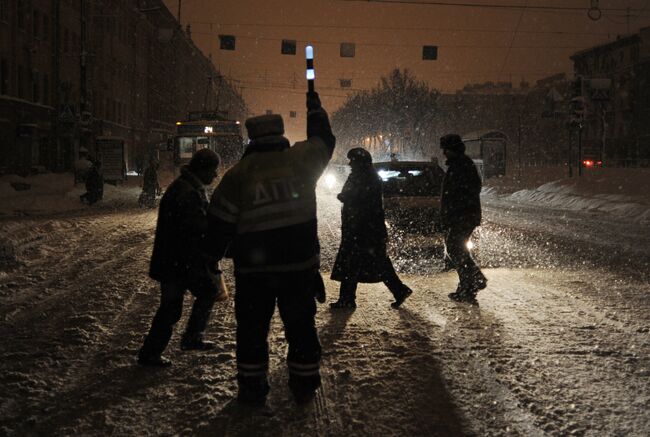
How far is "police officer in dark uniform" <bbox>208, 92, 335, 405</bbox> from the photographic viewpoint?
12.3ft

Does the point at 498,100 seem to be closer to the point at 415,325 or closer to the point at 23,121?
the point at 23,121

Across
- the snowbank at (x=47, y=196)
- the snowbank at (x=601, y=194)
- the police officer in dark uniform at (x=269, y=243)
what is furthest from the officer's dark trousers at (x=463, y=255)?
the snowbank at (x=47, y=196)

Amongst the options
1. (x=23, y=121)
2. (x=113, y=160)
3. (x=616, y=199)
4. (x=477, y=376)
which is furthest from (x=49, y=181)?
(x=477, y=376)

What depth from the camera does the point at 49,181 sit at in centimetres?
2786

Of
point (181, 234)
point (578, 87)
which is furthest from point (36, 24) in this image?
point (181, 234)

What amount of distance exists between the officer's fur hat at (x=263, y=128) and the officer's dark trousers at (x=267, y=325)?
0.84 metres

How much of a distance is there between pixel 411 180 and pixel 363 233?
4.64 metres

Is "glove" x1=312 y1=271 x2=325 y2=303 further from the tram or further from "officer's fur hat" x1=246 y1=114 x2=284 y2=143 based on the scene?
the tram

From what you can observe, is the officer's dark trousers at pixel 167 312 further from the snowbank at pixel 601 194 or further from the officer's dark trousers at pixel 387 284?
the snowbank at pixel 601 194

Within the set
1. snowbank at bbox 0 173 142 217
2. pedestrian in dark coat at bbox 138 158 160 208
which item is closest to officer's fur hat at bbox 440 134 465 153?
snowbank at bbox 0 173 142 217

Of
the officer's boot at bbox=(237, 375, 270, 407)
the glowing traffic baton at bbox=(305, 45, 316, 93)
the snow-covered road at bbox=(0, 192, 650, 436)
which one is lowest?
the snow-covered road at bbox=(0, 192, 650, 436)

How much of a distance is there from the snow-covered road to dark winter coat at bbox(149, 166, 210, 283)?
2.38 ft

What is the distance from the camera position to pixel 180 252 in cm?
452

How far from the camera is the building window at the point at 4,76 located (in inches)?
1221
